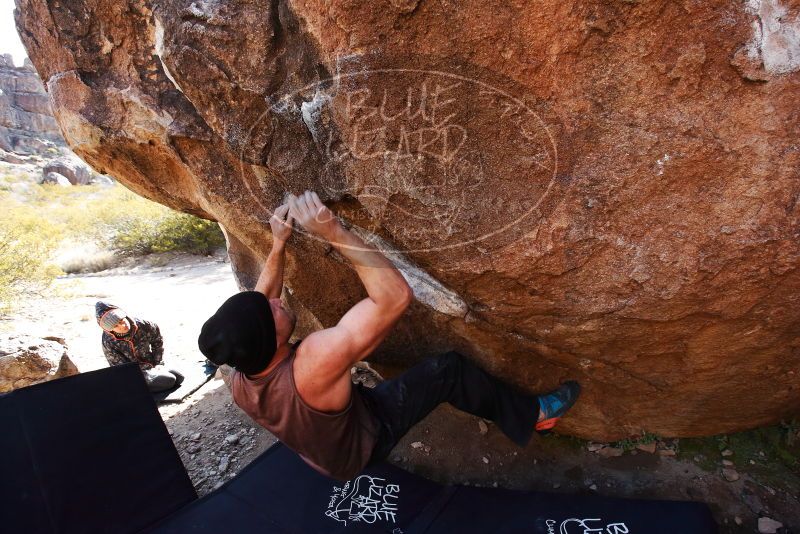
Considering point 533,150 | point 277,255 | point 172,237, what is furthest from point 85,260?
point 533,150

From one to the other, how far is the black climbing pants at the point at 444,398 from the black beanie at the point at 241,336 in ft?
1.71

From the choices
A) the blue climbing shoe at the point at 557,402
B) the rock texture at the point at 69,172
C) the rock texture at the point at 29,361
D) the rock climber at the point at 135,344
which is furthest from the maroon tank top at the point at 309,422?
the rock texture at the point at 69,172

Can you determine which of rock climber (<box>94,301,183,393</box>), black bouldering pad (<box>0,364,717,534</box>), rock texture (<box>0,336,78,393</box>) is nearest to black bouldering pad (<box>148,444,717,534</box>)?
black bouldering pad (<box>0,364,717,534</box>)

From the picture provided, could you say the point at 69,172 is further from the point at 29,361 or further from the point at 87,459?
the point at 87,459

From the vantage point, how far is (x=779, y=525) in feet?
6.18

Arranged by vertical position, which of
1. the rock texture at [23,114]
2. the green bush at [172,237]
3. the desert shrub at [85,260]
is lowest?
the desert shrub at [85,260]

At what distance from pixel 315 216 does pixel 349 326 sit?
0.40 m

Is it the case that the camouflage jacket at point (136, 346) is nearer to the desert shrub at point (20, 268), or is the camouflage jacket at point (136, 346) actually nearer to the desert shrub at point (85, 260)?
the desert shrub at point (20, 268)

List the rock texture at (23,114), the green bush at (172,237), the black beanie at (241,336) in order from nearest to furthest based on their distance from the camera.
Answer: the black beanie at (241,336)
the green bush at (172,237)
the rock texture at (23,114)

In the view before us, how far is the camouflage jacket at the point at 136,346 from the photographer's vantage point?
3.49m

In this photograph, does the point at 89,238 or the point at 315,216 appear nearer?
the point at 315,216

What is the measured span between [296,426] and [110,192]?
2162 cm

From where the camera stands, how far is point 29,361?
3.30 meters

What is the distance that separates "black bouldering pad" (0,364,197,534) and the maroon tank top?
112 cm
